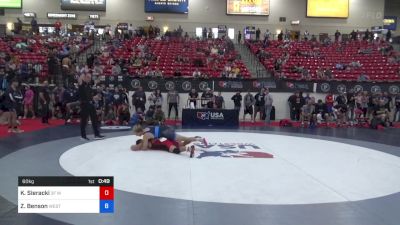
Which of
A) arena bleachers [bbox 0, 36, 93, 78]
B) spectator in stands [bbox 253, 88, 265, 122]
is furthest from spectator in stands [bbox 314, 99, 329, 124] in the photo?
arena bleachers [bbox 0, 36, 93, 78]

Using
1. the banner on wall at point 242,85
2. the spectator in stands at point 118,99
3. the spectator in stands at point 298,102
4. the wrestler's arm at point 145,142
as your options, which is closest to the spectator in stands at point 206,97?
the banner on wall at point 242,85

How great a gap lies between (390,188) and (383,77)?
1776cm

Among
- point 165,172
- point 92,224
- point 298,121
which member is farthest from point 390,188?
point 298,121

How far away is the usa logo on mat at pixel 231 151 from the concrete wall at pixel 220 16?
1023 inches

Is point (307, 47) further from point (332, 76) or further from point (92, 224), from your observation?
point (92, 224)

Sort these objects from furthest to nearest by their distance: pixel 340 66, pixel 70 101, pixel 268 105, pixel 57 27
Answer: pixel 57 27 → pixel 340 66 → pixel 268 105 → pixel 70 101

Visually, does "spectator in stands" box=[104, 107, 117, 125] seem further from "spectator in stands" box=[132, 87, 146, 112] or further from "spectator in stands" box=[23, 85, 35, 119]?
"spectator in stands" box=[23, 85, 35, 119]

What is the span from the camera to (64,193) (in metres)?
3.00

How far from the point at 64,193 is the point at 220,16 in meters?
33.8

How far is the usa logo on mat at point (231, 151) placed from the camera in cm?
890

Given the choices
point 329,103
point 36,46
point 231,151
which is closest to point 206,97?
point 329,103

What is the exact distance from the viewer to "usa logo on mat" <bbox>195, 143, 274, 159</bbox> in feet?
29.2

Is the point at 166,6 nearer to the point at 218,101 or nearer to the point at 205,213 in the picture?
the point at 218,101

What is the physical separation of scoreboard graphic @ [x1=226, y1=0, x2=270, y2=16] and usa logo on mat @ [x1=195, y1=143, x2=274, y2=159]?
86.1 ft
